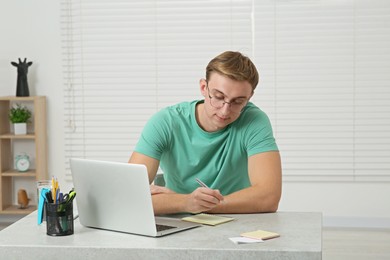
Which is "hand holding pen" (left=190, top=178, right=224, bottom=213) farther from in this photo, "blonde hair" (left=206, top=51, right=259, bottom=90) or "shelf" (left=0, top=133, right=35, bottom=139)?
"shelf" (left=0, top=133, right=35, bottom=139)

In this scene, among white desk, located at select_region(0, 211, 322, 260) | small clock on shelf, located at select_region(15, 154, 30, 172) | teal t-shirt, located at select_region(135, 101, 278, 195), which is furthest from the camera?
small clock on shelf, located at select_region(15, 154, 30, 172)

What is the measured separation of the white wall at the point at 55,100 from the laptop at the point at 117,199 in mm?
3228

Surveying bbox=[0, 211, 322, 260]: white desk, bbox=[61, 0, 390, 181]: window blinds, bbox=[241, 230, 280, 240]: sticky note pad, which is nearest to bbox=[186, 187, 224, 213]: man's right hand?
bbox=[0, 211, 322, 260]: white desk

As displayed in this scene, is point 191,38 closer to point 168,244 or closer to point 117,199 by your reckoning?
point 117,199

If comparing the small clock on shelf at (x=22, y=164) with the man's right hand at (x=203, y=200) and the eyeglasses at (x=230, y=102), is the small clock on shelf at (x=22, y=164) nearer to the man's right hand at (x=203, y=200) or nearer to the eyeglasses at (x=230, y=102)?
the eyeglasses at (x=230, y=102)

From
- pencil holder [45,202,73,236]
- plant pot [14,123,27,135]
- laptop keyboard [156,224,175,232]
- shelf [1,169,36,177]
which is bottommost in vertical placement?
shelf [1,169,36,177]

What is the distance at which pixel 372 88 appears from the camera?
553cm

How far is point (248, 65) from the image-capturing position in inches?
112

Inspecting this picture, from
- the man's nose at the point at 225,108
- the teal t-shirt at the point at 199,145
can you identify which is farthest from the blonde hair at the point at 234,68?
the teal t-shirt at the point at 199,145

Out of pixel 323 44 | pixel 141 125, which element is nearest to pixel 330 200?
pixel 323 44

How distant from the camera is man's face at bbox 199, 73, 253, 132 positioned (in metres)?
2.80

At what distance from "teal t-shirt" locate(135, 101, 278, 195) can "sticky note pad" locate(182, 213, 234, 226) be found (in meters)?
0.39

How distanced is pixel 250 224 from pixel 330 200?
3.22 m

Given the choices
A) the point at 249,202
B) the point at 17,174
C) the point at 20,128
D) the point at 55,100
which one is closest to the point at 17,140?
the point at 20,128
